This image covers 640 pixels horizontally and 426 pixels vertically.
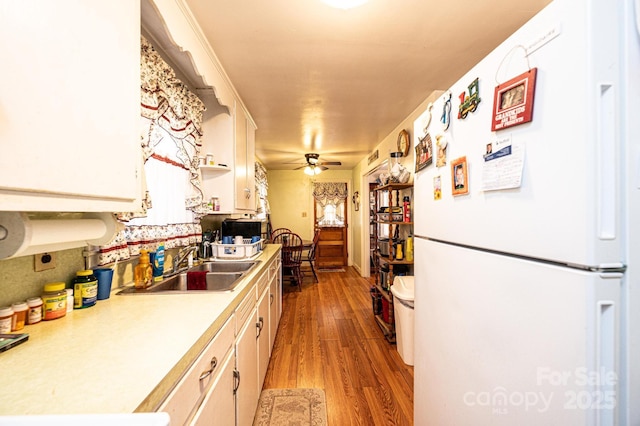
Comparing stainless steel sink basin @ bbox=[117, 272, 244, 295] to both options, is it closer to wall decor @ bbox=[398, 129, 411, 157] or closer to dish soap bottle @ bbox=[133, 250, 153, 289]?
dish soap bottle @ bbox=[133, 250, 153, 289]

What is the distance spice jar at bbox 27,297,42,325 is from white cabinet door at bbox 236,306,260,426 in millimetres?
704

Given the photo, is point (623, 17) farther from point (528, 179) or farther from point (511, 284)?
point (511, 284)

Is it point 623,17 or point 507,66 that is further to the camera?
point 507,66

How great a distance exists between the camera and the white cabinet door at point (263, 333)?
170 centimetres

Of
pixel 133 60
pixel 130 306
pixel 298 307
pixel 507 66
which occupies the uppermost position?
pixel 133 60

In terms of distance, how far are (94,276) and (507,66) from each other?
65.5 inches

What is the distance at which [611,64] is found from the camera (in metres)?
0.51

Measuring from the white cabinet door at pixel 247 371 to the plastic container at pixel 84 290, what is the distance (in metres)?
0.62

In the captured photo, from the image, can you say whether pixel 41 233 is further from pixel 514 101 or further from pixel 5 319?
pixel 514 101

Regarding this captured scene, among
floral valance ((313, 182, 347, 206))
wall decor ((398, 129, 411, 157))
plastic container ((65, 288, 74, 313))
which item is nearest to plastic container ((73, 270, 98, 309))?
plastic container ((65, 288, 74, 313))

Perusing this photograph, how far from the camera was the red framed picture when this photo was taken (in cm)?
62

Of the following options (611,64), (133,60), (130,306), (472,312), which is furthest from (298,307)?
(611,64)

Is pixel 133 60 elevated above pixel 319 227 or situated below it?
above

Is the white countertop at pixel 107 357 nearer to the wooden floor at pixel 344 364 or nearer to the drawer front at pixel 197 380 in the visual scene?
the drawer front at pixel 197 380
